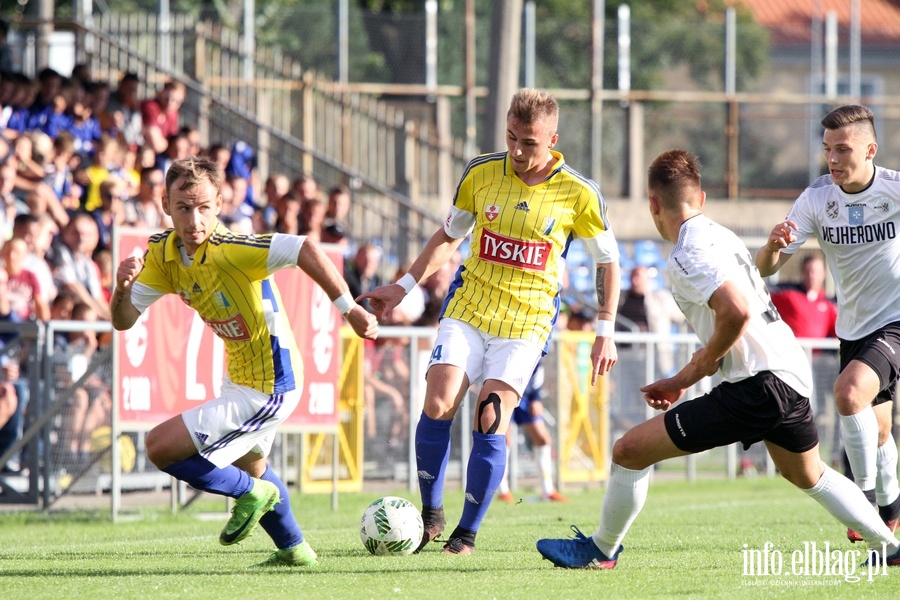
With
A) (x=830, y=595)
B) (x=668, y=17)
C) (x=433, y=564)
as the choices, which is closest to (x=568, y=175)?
(x=433, y=564)

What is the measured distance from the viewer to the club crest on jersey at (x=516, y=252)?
7.36 metres

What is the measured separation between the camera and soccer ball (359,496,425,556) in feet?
23.1

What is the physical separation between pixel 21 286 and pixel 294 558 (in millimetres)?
6134

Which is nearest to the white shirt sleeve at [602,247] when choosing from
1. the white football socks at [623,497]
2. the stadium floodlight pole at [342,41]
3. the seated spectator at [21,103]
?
the white football socks at [623,497]

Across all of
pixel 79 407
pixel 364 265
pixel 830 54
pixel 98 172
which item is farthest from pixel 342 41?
pixel 79 407

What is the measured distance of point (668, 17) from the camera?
141 feet

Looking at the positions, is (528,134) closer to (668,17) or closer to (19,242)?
(19,242)

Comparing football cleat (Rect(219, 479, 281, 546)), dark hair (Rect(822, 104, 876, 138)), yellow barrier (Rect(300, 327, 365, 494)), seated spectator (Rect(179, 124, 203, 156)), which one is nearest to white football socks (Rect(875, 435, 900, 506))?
dark hair (Rect(822, 104, 876, 138))

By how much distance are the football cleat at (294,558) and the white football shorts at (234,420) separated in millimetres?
554

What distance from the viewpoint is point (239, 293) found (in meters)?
6.57

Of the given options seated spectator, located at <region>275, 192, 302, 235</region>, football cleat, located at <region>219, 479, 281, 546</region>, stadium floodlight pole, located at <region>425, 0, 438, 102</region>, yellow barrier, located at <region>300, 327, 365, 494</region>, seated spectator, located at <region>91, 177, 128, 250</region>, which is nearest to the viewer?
football cleat, located at <region>219, 479, 281, 546</region>

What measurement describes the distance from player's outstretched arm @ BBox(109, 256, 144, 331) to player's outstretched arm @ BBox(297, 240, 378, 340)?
2.68ft

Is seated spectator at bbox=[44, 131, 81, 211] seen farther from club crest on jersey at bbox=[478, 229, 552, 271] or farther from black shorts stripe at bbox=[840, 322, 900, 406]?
black shorts stripe at bbox=[840, 322, 900, 406]

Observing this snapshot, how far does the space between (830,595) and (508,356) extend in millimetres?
2228
